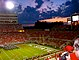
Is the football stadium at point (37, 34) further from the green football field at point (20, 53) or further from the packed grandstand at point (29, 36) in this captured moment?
the green football field at point (20, 53)

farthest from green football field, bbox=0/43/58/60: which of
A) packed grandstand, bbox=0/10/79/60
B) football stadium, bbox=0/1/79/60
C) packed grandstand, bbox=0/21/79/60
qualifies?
packed grandstand, bbox=0/21/79/60

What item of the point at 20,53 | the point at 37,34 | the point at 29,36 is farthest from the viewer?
the point at 37,34

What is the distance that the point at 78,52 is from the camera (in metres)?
2.99

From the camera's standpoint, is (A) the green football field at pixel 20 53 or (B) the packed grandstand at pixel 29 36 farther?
(B) the packed grandstand at pixel 29 36

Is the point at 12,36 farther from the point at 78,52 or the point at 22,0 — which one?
the point at 78,52

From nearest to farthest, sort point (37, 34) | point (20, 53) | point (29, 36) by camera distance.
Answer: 1. point (20, 53)
2. point (29, 36)
3. point (37, 34)

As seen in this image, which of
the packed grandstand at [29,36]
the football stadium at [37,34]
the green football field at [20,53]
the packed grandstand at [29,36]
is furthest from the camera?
the packed grandstand at [29,36]

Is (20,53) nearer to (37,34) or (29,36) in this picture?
(29,36)

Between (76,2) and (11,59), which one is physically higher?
(76,2)

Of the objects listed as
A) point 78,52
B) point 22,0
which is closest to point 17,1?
point 22,0

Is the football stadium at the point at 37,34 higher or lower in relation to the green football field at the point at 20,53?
Answer: higher

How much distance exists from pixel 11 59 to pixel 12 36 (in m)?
21.8

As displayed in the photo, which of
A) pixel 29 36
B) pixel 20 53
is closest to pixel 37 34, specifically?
pixel 29 36

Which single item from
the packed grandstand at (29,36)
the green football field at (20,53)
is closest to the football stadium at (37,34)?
the packed grandstand at (29,36)
